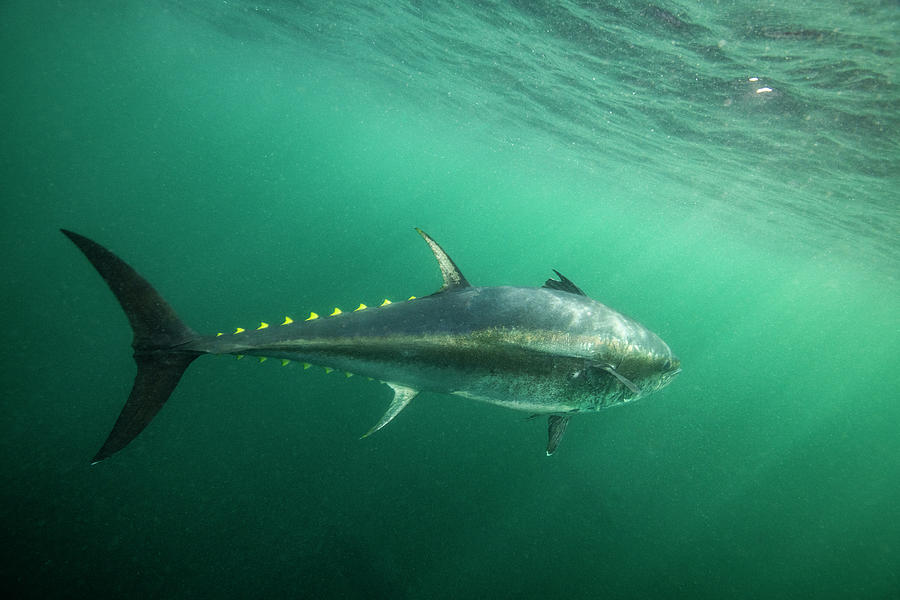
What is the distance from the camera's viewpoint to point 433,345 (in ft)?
10.6

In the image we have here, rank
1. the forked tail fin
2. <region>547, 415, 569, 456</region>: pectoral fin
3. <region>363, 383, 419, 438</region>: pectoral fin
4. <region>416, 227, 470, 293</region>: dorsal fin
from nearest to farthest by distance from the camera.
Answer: the forked tail fin < <region>363, 383, 419, 438</region>: pectoral fin < <region>416, 227, 470, 293</region>: dorsal fin < <region>547, 415, 569, 456</region>: pectoral fin

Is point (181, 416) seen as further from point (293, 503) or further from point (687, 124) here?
point (687, 124)

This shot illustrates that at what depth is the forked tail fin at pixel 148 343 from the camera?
10.1 feet

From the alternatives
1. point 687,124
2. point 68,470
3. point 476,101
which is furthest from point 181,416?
point 476,101

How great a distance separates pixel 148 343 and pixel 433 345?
8.13 feet

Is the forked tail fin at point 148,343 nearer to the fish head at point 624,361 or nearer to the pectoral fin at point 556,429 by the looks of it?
the pectoral fin at point 556,429

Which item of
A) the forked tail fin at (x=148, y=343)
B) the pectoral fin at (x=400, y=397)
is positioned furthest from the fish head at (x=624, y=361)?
the forked tail fin at (x=148, y=343)

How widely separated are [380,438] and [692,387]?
18.2 m

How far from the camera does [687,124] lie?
46.1ft

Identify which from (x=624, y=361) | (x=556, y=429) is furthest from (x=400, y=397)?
(x=624, y=361)

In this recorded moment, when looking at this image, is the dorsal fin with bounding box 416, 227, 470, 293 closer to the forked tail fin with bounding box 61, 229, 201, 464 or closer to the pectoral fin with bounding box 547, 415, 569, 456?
the pectoral fin with bounding box 547, 415, 569, 456

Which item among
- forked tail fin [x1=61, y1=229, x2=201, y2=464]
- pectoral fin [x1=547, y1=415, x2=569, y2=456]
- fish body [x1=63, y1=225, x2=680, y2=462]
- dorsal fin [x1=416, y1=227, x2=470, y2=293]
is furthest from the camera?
pectoral fin [x1=547, y1=415, x2=569, y2=456]

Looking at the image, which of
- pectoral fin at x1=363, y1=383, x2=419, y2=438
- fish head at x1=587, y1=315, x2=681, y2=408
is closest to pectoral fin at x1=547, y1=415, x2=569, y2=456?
fish head at x1=587, y1=315, x2=681, y2=408

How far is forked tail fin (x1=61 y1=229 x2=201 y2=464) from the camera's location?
3064mm
